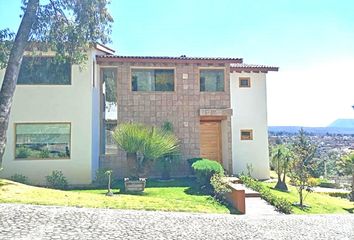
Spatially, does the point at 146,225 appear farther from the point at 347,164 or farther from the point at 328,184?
the point at 328,184

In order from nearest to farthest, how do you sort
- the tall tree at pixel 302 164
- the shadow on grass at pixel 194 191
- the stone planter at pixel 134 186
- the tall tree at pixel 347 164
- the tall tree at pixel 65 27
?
the tall tree at pixel 65 27 < the stone planter at pixel 134 186 < the shadow on grass at pixel 194 191 < the tall tree at pixel 302 164 < the tall tree at pixel 347 164

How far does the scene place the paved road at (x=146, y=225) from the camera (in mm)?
9383

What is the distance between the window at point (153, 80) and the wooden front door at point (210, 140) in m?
3.58

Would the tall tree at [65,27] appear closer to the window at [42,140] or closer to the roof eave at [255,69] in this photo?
the window at [42,140]

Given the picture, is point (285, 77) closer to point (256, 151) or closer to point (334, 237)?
point (256, 151)

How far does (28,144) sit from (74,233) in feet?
41.3

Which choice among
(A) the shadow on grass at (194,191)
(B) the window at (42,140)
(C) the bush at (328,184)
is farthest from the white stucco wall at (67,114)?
(C) the bush at (328,184)

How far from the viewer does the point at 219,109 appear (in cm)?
2362

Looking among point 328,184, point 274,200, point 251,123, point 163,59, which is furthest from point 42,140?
point 328,184

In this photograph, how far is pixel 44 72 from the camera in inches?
820

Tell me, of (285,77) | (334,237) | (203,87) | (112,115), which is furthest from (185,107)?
(334,237)

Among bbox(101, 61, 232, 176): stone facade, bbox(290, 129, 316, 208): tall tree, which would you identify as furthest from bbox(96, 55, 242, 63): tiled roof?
bbox(290, 129, 316, 208): tall tree

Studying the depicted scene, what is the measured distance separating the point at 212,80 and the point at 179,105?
8.99ft

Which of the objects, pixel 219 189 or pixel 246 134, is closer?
pixel 219 189
